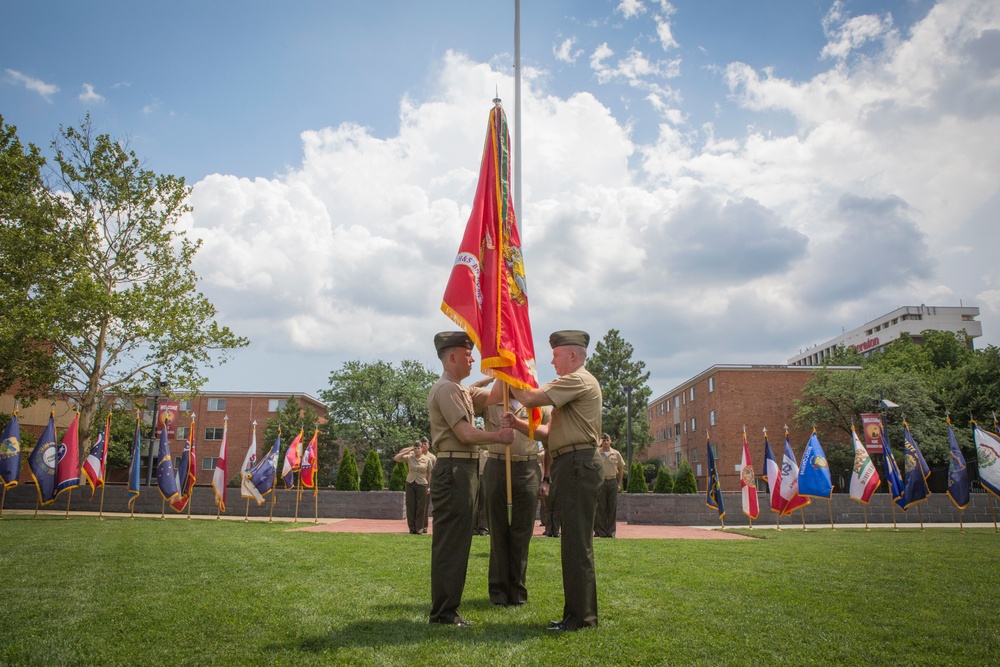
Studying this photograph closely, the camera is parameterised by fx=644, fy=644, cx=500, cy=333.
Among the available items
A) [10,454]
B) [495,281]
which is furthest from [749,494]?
[10,454]

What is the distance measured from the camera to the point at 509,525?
6.15m

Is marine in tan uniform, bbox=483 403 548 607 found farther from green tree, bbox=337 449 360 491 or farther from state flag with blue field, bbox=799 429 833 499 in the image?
green tree, bbox=337 449 360 491

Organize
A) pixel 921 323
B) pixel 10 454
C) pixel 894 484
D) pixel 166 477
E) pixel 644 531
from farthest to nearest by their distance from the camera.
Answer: pixel 921 323
pixel 166 477
pixel 894 484
pixel 10 454
pixel 644 531

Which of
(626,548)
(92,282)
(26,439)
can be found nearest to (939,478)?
(626,548)

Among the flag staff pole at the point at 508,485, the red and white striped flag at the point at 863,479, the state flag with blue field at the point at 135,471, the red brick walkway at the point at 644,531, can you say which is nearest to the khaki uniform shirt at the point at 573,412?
the flag staff pole at the point at 508,485

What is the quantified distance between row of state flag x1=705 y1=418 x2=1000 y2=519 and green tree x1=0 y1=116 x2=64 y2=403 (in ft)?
75.3

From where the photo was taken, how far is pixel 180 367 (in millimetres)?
25438

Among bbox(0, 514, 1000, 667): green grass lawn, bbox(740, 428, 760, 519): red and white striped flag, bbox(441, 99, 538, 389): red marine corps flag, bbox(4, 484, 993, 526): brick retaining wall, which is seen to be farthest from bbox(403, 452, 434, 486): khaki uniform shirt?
bbox(441, 99, 538, 389): red marine corps flag

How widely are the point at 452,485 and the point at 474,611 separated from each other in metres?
1.21

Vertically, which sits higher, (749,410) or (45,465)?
(749,410)

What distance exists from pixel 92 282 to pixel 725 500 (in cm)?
2315

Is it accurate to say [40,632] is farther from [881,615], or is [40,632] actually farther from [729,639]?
[881,615]

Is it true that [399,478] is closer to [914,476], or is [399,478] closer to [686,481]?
[686,481]

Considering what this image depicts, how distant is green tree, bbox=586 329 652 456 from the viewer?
5250 centimetres
